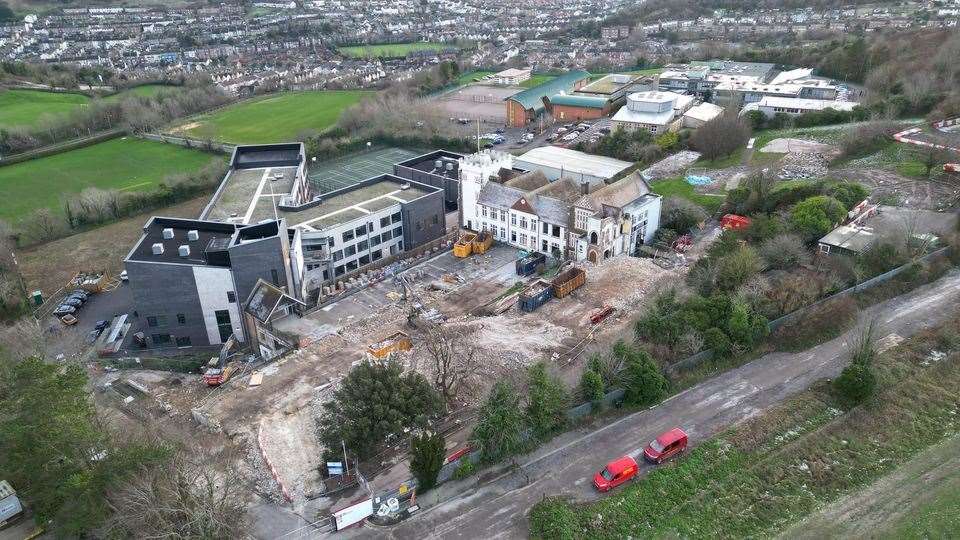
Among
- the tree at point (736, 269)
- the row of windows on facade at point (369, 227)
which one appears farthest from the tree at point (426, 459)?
the row of windows on facade at point (369, 227)

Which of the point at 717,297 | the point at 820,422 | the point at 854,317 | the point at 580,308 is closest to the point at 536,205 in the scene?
the point at 580,308

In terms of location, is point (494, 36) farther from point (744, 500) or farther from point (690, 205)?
point (744, 500)

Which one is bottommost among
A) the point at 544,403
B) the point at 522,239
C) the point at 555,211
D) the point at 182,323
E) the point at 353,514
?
the point at 182,323

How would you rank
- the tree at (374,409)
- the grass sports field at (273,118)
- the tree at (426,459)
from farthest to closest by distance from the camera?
the grass sports field at (273,118), the tree at (374,409), the tree at (426,459)

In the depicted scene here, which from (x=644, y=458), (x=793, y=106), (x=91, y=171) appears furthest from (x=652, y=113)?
(x=91, y=171)

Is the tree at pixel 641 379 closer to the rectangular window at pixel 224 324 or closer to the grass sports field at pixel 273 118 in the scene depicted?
the rectangular window at pixel 224 324

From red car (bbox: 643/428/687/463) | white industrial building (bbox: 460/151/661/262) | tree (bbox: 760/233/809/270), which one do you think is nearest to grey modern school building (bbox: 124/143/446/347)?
white industrial building (bbox: 460/151/661/262)

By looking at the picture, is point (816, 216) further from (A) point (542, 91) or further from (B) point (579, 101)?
(A) point (542, 91)
